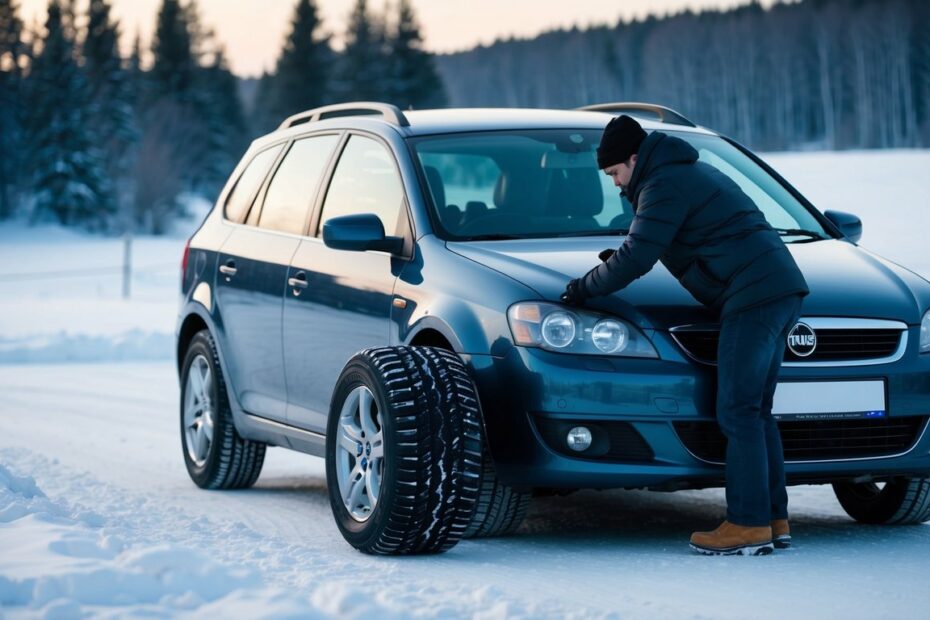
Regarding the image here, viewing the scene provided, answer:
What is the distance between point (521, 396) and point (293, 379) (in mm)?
1878

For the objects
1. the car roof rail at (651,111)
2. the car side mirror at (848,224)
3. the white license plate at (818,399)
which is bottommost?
the white license plate at (818,399)

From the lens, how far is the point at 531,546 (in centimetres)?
547

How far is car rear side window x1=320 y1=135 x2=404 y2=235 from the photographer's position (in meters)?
6.12

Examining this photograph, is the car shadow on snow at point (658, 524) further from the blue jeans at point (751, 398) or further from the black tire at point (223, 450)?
the black tire at point (223, 450)

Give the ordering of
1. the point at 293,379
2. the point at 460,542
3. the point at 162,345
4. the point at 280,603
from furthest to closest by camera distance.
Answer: the point at 162,345, the point at 293,379, the point at 460,542, the point at 280,603

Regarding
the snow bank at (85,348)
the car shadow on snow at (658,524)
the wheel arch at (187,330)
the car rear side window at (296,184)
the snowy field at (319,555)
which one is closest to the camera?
the snowy field at (319,555)

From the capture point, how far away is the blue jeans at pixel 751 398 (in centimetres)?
485

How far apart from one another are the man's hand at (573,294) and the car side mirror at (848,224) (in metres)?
1.95

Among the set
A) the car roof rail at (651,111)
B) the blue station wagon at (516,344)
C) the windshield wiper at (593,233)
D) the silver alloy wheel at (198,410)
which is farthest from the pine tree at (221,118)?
the windshield wiper at (593,233)

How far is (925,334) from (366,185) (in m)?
2.45

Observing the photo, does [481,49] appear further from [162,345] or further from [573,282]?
[573,282]

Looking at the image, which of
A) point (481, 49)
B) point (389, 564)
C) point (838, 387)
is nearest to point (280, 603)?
point (389, 564)

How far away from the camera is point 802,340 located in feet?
16.8

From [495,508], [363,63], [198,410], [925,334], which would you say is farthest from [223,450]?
[363,63]
